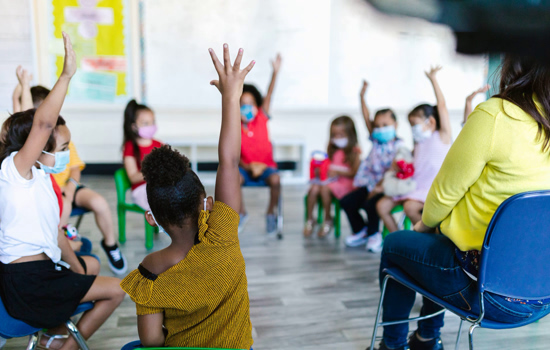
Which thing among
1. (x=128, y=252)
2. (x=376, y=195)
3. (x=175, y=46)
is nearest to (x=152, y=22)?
(x=175, y=46)

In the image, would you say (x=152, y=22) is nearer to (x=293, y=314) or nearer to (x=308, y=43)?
(x=308, y=43)

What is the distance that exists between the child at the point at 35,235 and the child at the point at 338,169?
197 cm

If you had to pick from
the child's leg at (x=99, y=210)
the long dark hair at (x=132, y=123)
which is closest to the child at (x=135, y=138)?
the long dark hair at (x=132, y=123)

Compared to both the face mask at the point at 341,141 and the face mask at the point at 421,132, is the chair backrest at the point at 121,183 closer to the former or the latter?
the face mask at the point at 341,141

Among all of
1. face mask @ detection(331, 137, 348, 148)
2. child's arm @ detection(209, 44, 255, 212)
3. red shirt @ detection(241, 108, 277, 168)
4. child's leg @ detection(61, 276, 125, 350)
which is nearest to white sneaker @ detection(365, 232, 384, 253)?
face mask @ detection(331, 137, 348, 148)

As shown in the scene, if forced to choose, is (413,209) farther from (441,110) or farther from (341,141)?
(341,141)

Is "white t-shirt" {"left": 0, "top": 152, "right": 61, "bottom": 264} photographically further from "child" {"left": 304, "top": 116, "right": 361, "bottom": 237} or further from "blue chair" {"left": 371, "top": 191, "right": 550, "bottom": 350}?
"child" {"left": 304, "top": 116, "right": 361, "bottom": 237}

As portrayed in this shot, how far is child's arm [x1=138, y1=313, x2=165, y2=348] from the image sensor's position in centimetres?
107

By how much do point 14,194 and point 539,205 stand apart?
1.50 meters

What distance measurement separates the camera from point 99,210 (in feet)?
8.64

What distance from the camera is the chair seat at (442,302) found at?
1366 mm

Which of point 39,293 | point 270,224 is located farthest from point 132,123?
point 39,293

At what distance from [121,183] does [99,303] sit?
1.54 metres

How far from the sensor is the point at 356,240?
10.4ft
